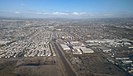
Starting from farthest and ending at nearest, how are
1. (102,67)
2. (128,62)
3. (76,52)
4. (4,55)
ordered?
(76,52) < (4,55) < (128,62) < (102,67)

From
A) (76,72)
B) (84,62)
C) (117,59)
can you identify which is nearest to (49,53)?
(84,62)

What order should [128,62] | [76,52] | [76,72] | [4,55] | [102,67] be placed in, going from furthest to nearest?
[76,52]
[4,55]
[128,62]
[102,67]
[76,72]

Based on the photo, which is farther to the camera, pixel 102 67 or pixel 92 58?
pixel 92 58

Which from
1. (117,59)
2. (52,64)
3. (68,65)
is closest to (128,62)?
(117,59)

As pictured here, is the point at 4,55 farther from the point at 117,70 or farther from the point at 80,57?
the point at 117,70

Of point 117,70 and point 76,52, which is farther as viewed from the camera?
point 76,52

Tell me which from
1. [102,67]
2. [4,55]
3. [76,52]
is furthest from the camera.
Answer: [76,52]

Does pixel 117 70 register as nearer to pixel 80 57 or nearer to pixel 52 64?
pixel 80 57

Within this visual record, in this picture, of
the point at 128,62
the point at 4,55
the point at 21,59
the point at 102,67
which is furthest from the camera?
the point at 4,55
